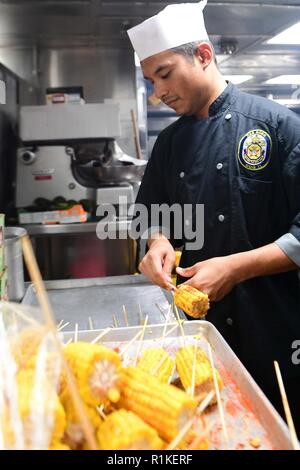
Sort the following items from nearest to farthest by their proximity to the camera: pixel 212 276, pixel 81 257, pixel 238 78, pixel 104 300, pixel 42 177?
pixel 212 276
pixel 104 300
pixel 42 177
pixel 81 257
pixel 238 78

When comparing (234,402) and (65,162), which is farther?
(65,162)

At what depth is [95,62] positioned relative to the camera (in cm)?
462

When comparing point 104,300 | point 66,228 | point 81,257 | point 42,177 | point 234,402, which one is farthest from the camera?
point 81,257

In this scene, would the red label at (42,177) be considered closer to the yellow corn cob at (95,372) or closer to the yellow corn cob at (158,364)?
the yellow corn cob at (158,364)

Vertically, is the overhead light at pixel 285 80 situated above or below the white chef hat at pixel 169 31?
above

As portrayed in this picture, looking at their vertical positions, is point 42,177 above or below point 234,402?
above

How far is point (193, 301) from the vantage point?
4.48 feet

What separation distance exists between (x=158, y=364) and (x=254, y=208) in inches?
38.6

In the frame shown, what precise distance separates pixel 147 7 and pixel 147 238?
2.37m

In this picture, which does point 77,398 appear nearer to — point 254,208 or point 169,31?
point 254,208

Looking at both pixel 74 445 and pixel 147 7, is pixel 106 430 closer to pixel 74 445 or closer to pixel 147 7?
pixel 74 445

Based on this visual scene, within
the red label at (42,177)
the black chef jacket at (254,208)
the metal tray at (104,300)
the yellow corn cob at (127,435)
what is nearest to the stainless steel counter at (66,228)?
the red label at (42,177)

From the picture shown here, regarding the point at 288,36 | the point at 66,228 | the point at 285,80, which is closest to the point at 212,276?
the point at 66,228

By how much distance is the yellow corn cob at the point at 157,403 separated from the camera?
2.48 feet
